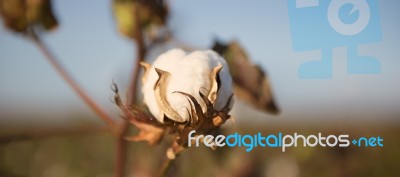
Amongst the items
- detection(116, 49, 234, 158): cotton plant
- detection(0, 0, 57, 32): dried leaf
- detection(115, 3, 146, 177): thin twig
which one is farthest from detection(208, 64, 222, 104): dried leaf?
detection(0, 0, 57, 32): dried leaf

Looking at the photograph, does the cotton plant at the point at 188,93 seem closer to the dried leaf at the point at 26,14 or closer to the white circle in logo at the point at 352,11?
the dried leaf at the point at 26,14

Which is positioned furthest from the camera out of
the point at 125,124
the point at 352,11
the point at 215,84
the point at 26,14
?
the point at 352,11

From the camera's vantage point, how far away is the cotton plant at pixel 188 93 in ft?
2.27

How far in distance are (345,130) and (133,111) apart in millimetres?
1480

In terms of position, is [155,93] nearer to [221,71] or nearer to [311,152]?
[221,71]

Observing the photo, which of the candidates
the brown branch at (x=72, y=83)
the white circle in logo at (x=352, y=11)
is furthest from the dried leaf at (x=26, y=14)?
the white circle in logo at (x=352, y=11)

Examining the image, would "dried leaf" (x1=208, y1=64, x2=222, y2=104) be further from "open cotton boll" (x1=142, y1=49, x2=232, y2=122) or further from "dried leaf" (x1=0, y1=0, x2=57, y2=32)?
"dried leaf" (x1=0, y1=0, x2=57, y2=32)

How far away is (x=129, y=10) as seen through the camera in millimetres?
1024

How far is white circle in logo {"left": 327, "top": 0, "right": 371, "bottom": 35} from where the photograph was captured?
1.20m

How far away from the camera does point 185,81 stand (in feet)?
2.28

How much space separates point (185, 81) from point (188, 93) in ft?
0.05

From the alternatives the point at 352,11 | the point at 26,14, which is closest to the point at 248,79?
the point at 352,11

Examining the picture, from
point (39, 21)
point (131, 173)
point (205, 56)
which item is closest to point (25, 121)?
point (131, 173)

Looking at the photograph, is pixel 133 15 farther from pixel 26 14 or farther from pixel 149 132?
pixel 149 132
